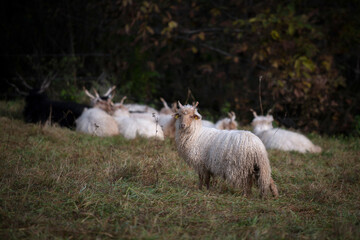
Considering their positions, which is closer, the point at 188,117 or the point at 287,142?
the point at 188,117

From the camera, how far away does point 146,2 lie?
9.98m

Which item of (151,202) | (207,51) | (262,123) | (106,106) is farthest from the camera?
(207,51)

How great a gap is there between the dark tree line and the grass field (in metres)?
4.77

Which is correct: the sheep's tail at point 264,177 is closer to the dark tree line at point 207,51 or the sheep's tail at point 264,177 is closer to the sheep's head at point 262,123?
the sheep's head at point 262,123

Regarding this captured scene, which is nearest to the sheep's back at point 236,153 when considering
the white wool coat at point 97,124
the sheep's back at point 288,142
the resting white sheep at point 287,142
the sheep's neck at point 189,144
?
the sheep's neck at point 189,144

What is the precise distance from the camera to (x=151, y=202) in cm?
366

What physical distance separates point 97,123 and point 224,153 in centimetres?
439

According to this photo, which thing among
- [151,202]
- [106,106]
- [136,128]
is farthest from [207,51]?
[151,202]

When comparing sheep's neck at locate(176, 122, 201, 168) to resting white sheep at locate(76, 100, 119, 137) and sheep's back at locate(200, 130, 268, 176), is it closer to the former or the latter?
sheep's back at locate(200, 130, 268, 176)

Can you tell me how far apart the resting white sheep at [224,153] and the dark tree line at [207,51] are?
4.87 meters

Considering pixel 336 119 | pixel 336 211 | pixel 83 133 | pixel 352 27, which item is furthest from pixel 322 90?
pixel 336 211

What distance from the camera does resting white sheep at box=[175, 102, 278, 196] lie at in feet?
13.9

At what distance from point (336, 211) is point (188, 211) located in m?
1.49

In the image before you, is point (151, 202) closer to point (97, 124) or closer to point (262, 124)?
point (97, 124)
